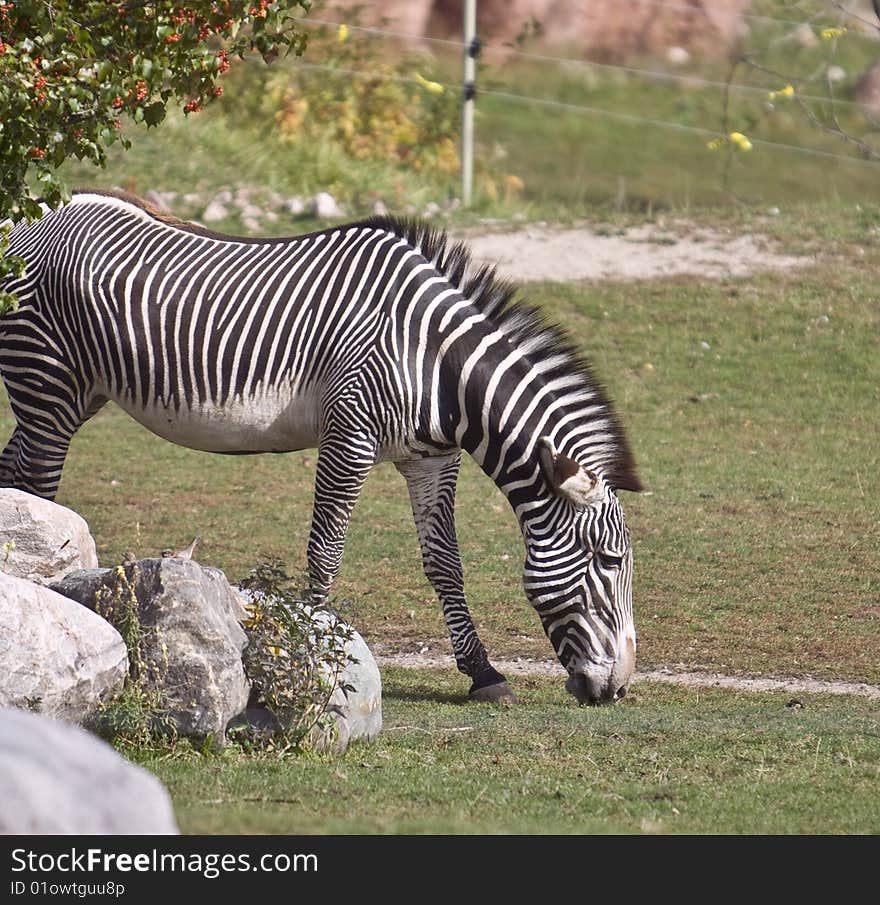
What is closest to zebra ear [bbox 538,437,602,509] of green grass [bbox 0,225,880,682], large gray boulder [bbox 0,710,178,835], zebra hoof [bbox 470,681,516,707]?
zebra hoof [bbox 470,681,516,707]

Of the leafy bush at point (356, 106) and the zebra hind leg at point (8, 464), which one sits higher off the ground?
the leafy bush at point (356, 106)

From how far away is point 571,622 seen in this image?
26.1ft

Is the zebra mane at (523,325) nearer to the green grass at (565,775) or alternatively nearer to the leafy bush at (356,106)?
the green grass at (565,775)

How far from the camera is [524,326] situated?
8.38 meters

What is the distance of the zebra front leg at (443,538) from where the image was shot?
8.73 metres

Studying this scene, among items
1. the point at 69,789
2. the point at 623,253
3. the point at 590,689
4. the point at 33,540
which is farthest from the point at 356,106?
the point at 69,789

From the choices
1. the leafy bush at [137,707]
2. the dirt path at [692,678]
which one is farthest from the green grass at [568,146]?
the leafy bush at [137,707]

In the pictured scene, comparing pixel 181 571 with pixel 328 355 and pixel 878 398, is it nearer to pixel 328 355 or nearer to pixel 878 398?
pixel 328 355

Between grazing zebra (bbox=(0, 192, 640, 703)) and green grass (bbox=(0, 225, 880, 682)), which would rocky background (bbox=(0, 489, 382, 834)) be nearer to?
grazing zebra (bbox=(0, 192, 640, 703))

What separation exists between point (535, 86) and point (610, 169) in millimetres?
3483

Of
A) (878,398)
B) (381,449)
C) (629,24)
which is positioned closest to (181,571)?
(381,449)

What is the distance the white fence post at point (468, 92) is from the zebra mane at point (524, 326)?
360 inches

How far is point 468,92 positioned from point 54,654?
1237cm

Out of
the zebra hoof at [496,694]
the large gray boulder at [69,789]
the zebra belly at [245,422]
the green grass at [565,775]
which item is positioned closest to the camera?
the large gray boulder at [69,789]
